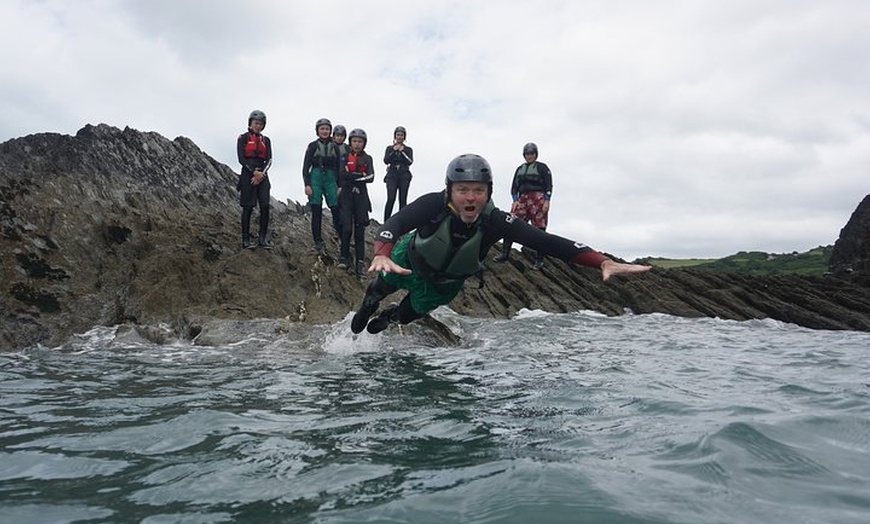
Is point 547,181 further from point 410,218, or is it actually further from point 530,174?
point 410,218

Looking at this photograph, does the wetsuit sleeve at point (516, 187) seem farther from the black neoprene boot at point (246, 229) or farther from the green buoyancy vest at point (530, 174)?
the black neoprene boot at point (246, 229)

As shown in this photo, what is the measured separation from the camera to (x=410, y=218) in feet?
25.1

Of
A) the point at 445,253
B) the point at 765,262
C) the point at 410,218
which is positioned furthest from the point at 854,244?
the point at 410,218

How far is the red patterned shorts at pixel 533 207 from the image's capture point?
52.1 ft

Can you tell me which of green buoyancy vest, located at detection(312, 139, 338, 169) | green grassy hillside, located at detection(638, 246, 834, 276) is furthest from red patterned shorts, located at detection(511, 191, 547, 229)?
green grassy hillside, located at detection(638, 246, 834, 276)

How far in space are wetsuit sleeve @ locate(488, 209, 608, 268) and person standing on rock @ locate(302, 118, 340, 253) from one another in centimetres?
669

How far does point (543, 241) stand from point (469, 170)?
4.01 ft

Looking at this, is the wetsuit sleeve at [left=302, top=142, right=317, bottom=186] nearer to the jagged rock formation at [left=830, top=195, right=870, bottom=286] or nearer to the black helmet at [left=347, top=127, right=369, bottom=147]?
the black helmet at [left=347, top=127, right=369, bottom=147]

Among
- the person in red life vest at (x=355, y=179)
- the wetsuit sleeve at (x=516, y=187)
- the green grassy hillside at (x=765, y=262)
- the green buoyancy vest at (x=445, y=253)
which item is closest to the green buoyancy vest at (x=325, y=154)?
the person in red life vest at (x=355, y=179)

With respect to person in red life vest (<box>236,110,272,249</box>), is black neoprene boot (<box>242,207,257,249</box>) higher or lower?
lower

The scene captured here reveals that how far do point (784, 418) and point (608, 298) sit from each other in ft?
46.1

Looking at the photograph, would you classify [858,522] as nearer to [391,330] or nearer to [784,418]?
[784,418]

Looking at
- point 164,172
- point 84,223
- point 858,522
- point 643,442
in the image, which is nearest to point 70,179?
point 84,223

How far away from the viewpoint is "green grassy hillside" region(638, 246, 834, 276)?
40.3 m
